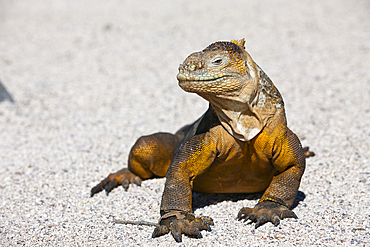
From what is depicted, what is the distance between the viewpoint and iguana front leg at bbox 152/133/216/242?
3.67 m

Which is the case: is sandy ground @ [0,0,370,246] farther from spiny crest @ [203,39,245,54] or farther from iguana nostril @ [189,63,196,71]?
spiny crest @ [203,39,245,54]

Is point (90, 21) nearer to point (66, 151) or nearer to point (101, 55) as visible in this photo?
point (101, 55)

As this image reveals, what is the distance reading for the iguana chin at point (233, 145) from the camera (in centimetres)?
332

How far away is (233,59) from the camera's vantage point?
3.38 meters

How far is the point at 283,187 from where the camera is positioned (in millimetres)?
3855

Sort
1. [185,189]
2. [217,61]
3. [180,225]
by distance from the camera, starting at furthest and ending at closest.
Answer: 1. [185,189]
2. [180,225]
3. [217,61]

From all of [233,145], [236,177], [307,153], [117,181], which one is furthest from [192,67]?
[307,153]

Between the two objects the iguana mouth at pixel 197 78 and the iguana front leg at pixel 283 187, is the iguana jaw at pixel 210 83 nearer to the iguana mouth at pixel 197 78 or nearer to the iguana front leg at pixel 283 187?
the iguana mouth at pixel 197 78

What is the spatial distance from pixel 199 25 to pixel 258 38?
6.94 feet

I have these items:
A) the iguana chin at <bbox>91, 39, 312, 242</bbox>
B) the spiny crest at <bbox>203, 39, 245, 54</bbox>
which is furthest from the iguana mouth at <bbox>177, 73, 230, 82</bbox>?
the spiny crest at <bbox>203, 39, 245, 54</bbox>

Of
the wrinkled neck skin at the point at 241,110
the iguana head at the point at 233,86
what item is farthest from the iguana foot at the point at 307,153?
the wrinkled neck skin at the point at 241,110

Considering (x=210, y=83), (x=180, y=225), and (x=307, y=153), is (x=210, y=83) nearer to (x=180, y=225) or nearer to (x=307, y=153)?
(x=180, y=225)

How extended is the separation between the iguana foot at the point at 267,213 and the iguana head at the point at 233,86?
0.75m

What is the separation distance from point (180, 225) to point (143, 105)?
500 cm
